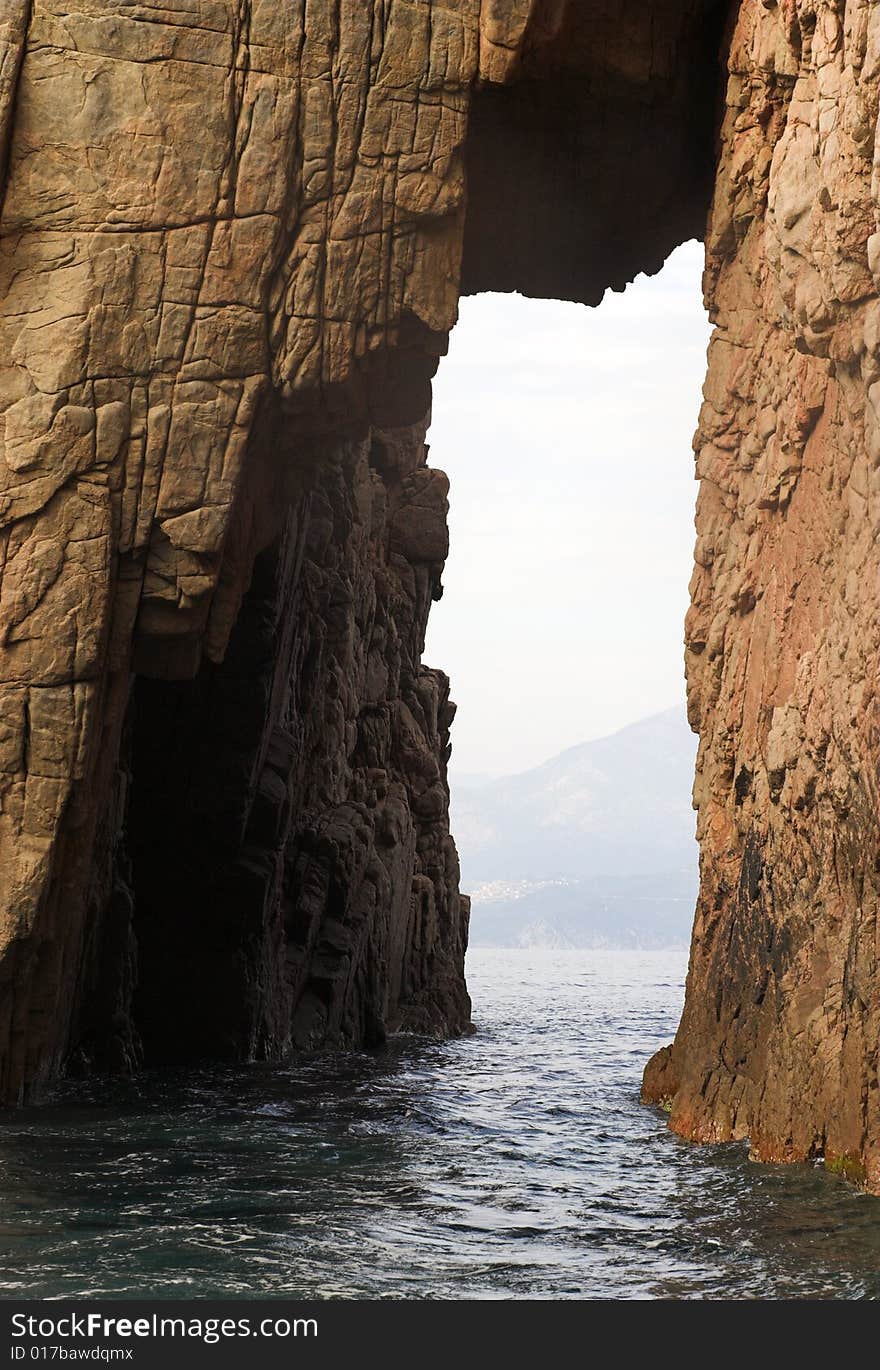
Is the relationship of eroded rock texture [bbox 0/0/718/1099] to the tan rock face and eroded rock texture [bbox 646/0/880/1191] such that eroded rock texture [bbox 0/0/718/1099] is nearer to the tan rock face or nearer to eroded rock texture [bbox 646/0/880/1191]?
the tan rock face

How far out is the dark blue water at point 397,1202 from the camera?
10008 mm

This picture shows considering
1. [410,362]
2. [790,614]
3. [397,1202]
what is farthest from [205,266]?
[397,1202]

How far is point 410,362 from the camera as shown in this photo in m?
18.4

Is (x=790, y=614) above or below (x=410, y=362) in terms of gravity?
below

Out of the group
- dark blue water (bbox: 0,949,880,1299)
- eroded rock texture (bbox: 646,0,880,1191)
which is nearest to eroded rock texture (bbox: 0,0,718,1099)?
eroded rock texture (bbox: 646,0,880,1191)

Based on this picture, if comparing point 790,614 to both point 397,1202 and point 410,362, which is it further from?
point 397,1202

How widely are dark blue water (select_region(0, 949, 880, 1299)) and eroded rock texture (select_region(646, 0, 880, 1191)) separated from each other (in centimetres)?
89

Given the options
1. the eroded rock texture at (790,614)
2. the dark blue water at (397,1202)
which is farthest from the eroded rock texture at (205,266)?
the dark blue water at (397,1202)

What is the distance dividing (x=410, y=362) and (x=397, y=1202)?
982cm

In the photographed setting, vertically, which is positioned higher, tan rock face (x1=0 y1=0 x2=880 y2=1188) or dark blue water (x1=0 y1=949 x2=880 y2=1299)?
tan rock face (x1=0 y1=0 x2=880 y2=1188)

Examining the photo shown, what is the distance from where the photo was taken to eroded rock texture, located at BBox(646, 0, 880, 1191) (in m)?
13.2

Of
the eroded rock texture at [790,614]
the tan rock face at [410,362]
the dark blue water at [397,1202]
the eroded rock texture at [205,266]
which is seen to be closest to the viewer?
the dark blue water at [397,1202]

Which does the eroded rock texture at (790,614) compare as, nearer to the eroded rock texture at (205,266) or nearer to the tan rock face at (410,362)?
the tan rock face at (410,362)

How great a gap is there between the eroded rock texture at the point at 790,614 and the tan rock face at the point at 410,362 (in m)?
0.05
